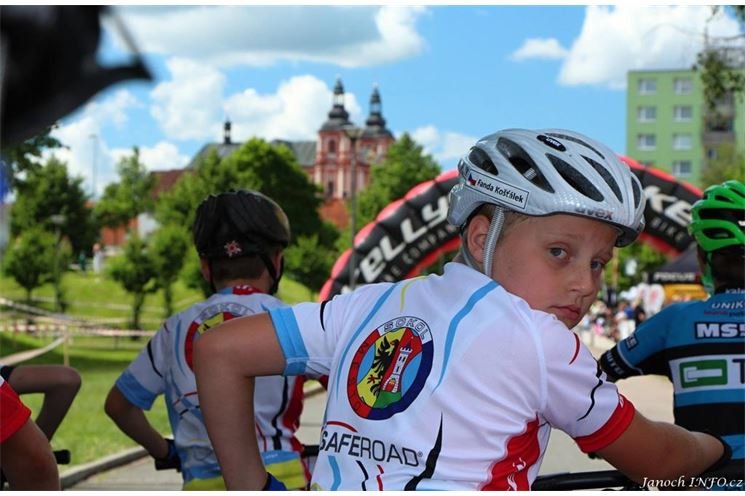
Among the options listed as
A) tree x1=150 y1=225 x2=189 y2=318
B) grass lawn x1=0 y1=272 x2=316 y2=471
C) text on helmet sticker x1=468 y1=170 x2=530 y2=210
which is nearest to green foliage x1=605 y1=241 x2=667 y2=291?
grass lawn x1=0 y1=272 x2=316 y2=471

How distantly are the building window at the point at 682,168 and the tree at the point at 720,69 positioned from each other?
363ft

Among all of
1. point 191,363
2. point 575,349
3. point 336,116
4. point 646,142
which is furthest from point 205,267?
point 336,116

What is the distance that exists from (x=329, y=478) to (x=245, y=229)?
6.05 ft

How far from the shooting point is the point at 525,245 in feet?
8.30

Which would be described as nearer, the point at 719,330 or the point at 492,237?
the point at 492,237

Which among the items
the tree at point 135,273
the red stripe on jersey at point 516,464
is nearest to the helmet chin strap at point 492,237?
the red stripe on jersey at point 516,464

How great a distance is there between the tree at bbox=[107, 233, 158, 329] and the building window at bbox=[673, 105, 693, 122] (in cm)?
8805

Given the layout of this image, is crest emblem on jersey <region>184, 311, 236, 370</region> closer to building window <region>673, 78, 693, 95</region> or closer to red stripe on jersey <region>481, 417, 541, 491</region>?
red stripe on jersey <region>481, 417, 541, 491</region>

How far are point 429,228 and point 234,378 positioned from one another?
19.4 m

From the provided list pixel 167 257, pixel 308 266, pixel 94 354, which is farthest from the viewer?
pixel 308 266

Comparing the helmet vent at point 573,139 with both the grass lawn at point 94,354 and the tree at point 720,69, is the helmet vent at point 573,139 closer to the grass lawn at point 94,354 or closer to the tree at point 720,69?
the grass lawn at point 94,354

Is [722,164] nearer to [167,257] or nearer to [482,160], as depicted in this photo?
[167,257]

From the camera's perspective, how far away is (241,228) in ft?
13.9

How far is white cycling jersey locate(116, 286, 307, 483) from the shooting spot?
13.1 feet
